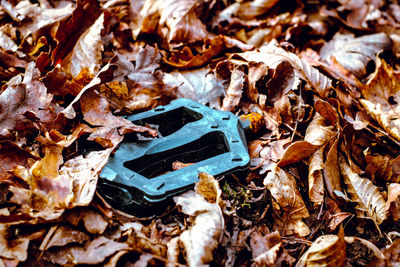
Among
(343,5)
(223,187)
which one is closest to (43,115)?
(223,187)

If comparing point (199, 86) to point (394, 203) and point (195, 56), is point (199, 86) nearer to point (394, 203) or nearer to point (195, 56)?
point (195, 56)

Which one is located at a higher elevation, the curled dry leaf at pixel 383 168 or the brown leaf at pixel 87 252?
the brown leaf at pixel 87 252

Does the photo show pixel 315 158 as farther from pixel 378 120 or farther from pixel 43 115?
pixel 43 115

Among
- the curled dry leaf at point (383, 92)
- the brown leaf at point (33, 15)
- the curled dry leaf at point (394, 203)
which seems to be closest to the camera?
the curled dry leaf at point (394, 203)

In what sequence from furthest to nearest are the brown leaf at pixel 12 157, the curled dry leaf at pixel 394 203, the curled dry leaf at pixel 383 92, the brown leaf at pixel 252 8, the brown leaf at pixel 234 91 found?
the brown leaf at pixel 252 8, the curled dry leaf at pixel 383 92, the brown leaf at pixel 234 91, the curled dry leaf at pixel 394 203, the brown leaf at pixel 12 157

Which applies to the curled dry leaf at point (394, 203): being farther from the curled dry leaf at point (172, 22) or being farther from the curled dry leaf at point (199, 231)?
the curled dry leaf at point (172, 22)

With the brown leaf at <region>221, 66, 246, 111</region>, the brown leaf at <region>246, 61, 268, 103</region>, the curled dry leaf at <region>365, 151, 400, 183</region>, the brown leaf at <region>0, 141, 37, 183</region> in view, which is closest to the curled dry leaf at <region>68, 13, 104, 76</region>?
the brown leaf at <region>0, 141, 37, 183</region>

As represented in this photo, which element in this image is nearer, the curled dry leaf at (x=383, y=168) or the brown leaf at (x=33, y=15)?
the curled dry leaf at (x=383, y=168)

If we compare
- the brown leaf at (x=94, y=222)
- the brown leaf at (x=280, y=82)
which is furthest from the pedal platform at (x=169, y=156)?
the brown leaf at (x=280, y=82)

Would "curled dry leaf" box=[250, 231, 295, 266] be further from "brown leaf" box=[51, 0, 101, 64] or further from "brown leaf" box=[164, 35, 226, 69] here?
"brown leaf" box=[51, 0, 101, 64]
